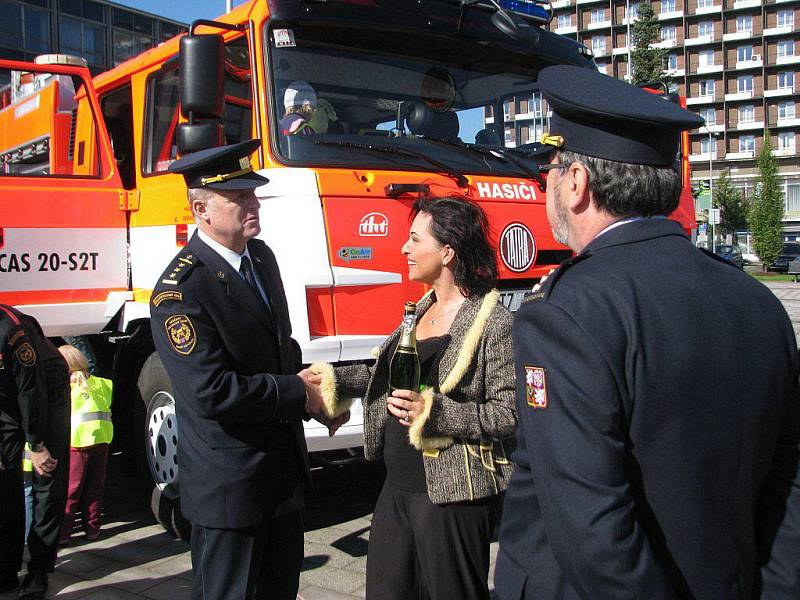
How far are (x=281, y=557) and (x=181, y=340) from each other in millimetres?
892

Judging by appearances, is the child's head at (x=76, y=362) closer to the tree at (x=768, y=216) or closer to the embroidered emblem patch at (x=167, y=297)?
the embroidered emblem patch at (x=167, y=297)

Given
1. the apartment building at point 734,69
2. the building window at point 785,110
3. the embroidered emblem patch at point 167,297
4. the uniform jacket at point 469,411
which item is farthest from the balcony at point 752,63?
the embroidered emblem patch at point 167,297

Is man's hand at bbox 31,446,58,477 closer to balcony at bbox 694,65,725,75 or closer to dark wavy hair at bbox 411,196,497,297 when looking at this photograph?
dark wavy hair at bbox 411,196,497,297

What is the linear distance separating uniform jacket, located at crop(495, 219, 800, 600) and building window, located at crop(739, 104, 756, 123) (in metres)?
85.8

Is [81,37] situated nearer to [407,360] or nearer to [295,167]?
[295,167]

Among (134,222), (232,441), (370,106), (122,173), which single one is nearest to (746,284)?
(232,441)

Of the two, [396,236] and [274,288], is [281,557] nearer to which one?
[274,288]

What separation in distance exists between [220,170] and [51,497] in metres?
2.45

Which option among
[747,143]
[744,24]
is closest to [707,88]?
[744,24]

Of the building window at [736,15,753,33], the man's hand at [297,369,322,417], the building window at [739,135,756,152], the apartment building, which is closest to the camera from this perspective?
the man's hand at [297,369,322,417]

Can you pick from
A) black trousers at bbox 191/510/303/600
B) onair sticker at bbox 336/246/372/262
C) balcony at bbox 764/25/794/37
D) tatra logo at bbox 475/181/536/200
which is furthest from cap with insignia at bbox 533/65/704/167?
balcony at bbox 764/25/794/37

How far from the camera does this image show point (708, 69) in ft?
263

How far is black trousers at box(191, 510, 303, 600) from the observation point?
2680 millimetres

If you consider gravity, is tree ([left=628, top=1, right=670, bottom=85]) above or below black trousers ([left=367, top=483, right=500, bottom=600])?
above
